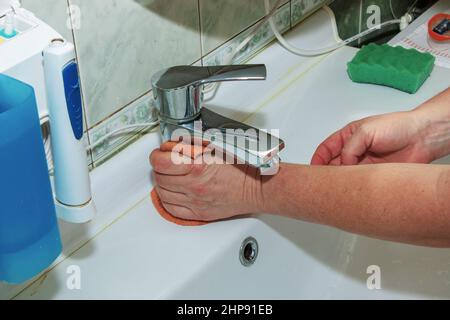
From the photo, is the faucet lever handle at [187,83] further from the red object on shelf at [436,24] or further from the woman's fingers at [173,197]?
the red object on shelf at [436,24]

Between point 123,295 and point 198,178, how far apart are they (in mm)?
139

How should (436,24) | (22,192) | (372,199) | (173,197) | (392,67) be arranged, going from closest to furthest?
(22,192)
(372,199)
(173,197)
(392,67)
(436,24)

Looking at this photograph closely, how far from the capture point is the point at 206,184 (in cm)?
75

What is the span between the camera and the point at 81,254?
0.73 meters

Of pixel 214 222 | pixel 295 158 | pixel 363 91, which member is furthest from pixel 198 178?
pixel 363 91

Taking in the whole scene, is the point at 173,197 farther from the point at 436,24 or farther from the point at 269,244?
the point at 436,24

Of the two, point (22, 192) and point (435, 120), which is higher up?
point (22, 192)

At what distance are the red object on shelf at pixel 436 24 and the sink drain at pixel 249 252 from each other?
44cm

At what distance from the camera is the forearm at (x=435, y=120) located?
803mm

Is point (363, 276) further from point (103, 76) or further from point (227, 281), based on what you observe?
point (103, 76)

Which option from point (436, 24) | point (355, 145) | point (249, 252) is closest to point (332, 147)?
point (355, 145)

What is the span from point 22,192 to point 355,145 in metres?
Result: 0.40

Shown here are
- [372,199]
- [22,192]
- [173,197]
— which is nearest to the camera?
[22,192]

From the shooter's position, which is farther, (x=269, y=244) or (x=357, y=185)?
(x=269, y=244)
